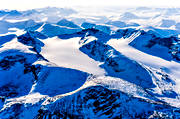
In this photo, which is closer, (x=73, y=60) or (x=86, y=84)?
(x=86, y=84)

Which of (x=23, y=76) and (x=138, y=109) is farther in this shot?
(x=23, y=76)

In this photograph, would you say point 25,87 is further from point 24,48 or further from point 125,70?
point 125,70

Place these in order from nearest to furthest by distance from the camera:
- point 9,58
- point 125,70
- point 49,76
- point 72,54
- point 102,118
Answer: point 102,118 → point 49,76 → point 9,58 → point 125,70 → point 72,54

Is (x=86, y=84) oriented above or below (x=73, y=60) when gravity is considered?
above

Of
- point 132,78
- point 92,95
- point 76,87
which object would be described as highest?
point 92,95

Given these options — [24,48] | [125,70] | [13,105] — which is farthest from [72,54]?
[13,105]

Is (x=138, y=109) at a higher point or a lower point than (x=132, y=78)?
higher

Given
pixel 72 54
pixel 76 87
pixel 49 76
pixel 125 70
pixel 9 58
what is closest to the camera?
pixel 76 87

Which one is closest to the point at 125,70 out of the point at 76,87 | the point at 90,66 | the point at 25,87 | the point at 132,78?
the point at 132,78

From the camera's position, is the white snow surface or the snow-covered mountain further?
the white snow surface

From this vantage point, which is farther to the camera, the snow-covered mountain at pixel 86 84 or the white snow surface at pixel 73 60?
the white snow surface at pixel 73 60
